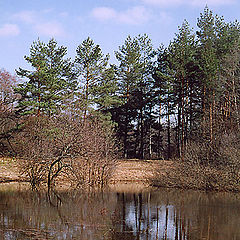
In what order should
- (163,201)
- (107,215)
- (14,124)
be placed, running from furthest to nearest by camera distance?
(14,124)
(163,201)
(107,215)

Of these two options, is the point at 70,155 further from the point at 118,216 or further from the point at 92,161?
the point at 118,216

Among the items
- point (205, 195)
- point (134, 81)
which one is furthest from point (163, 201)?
point (134, 81)

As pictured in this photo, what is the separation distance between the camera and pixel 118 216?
575 inches

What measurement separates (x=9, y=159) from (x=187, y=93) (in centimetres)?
1899

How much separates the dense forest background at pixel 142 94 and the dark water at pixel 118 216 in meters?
4.59

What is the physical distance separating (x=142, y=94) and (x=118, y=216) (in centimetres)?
3180

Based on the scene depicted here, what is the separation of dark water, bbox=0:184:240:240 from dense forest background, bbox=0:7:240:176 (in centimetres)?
459

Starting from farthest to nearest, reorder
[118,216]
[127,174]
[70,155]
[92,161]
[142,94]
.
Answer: [142,94] < [127,174] < [92,161] < [70,155] < [118,216]

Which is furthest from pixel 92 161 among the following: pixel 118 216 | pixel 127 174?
pixel 127 174

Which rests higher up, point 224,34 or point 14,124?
point 224,34

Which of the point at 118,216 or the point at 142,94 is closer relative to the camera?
the point at 118,216

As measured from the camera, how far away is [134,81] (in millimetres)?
45219

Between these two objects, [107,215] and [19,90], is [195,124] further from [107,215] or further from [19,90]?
[107,215]

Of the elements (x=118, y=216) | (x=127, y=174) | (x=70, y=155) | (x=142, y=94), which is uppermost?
(x=142, y=94)
